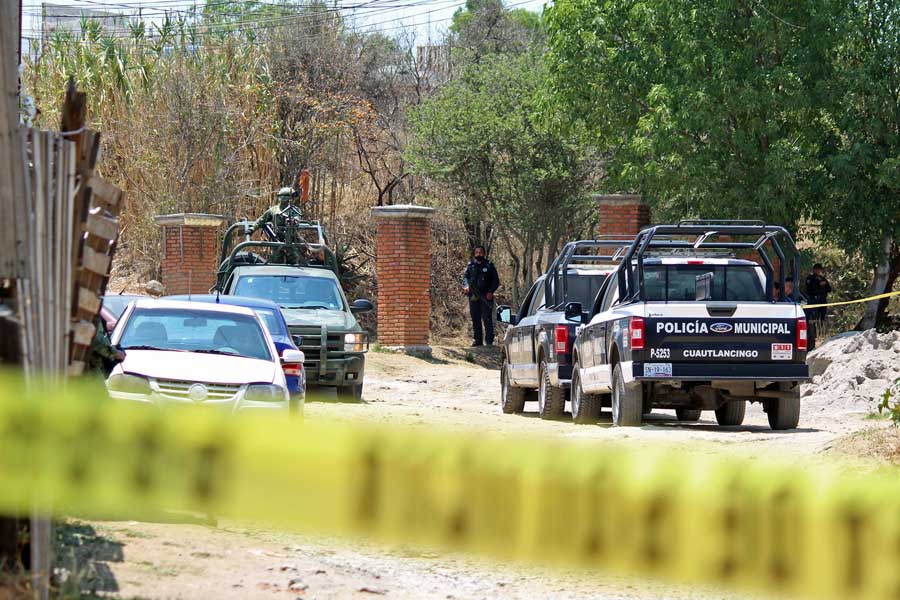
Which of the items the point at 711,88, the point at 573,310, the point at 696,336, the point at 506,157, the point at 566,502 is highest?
the point at 711,88

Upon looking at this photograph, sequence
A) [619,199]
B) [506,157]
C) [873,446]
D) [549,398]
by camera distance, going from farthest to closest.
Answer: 1. [506,157]
2. [619,199]
3. [549,398]
4. [873,446]

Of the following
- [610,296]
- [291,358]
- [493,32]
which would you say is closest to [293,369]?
[291,358]

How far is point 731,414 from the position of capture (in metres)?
16.6

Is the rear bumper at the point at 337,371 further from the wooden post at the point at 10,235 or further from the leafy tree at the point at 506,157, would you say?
the leafy tree at the point at 506,157

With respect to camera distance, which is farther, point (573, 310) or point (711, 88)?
point (711, 88)

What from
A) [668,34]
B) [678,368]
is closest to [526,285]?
[668,34]

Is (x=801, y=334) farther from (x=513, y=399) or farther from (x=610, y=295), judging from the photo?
(x=513, y=399)

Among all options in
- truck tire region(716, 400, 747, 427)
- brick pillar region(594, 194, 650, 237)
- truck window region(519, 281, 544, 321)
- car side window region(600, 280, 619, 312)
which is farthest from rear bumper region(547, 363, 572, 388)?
brick pillar region(594, 194, 650, 237)

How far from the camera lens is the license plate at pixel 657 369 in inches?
550

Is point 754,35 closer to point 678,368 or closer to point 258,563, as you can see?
point 678,368

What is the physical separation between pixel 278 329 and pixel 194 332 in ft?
11.5

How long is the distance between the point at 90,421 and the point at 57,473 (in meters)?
0.20

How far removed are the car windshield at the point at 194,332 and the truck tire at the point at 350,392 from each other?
6.94 metres

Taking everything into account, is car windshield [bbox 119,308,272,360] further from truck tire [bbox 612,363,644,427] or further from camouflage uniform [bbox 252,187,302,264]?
camouflage uniform [bbox 252,187,302,264]
